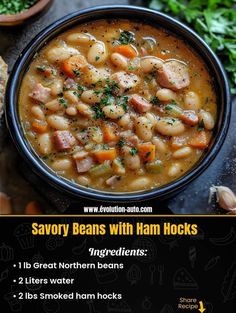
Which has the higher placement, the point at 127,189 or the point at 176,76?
the point at 176,76

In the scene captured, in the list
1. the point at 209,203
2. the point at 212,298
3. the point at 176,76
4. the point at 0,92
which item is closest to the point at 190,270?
the point at 212,298

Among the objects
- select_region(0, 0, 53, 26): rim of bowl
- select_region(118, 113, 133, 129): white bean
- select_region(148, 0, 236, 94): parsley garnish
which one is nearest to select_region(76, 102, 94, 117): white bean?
select_region(118, 113, 133, 129): white bean

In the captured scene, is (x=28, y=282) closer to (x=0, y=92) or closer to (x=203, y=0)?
(x=0, y=92)

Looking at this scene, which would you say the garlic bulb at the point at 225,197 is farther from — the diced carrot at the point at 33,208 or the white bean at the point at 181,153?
the diced carrot at the point at 33,208

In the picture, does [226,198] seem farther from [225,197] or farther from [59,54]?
[59,54]

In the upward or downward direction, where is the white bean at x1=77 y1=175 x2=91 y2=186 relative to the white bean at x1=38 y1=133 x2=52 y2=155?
downward

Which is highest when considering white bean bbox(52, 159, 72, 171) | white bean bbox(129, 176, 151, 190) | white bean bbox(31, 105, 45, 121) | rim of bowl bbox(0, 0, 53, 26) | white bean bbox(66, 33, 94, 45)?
rim of bowl bbox(0, 0, 53, 26)

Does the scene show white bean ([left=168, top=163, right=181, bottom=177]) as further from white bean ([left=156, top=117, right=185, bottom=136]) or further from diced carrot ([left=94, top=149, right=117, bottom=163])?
diced carrot ([left=94, top=149, right=117, bottom=163])
